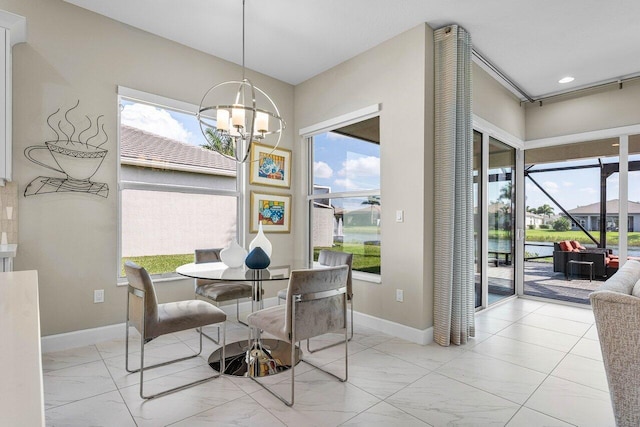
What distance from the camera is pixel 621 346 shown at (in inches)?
63.7

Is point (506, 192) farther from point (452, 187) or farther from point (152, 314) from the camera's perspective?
point (152, 314)

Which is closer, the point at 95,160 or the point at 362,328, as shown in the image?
the point at 95,160

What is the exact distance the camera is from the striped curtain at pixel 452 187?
120 inches

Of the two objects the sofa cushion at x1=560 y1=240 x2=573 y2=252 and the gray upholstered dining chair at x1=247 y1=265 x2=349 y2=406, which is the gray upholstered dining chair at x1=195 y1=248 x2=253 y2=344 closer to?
the gray upholstered dining chair at x1=247 y1=265 x2=349 y2=406

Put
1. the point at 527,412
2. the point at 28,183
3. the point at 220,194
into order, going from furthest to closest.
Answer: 1. the point at 220,194
2. the point at 28,183
3. the point at 527,412

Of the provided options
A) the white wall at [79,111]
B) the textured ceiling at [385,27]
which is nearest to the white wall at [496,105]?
the textured ceiling at [385,27]

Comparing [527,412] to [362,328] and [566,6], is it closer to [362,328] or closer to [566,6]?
[362,328]

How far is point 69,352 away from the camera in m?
2.77

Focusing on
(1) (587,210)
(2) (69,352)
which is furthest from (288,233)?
(1) (587,210)

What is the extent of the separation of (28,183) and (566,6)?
4.66m

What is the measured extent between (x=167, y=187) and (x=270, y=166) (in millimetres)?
1277

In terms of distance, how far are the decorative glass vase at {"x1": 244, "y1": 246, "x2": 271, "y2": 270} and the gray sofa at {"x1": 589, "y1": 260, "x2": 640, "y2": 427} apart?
1961 mm

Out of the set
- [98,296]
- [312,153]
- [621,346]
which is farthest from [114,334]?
[621,346]

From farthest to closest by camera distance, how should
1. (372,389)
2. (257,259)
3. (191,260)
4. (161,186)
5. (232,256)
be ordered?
(191,260)
(161,186)
(232,256)
(257,259)
(372,389)
